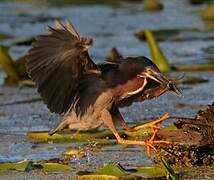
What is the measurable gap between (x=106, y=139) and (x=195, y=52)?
5291mm

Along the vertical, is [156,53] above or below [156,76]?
below

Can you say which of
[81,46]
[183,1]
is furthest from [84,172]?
[183,1]

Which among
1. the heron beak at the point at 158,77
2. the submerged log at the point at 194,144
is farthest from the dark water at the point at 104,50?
the heron beak at the point at 158,77

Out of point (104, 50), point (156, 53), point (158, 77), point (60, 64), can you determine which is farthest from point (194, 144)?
point (104, 50)

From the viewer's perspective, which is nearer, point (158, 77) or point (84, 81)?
point (158, 77)

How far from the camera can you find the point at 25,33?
46.5 feet

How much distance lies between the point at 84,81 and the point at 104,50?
6211mm

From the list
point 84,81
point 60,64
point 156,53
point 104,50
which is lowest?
point 104,50

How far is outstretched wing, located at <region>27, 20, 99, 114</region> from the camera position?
5.55 metres

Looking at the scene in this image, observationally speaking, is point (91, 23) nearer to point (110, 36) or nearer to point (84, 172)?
point (110, 36)

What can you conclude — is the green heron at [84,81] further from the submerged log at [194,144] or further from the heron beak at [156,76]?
the submerged log at [194,144]

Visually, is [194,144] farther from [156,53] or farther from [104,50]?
[104,50]

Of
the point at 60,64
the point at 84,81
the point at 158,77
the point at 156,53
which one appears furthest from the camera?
the point at 156,53

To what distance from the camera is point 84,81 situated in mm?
5879
